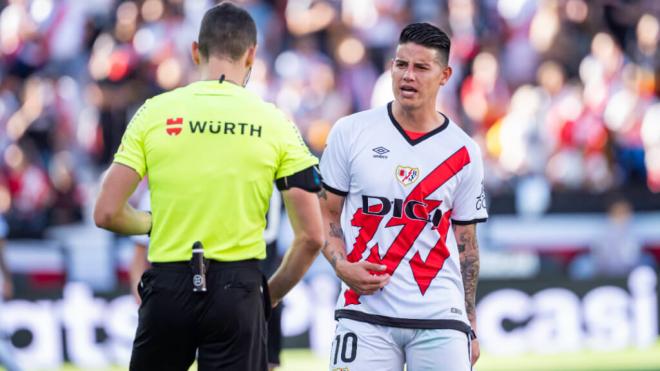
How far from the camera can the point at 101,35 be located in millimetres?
17672

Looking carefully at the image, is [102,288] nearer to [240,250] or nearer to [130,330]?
[130,330]

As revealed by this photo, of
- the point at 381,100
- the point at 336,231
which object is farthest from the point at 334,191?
the point at 381,100

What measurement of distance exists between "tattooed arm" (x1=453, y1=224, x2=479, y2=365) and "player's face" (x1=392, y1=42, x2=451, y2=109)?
0.72 meters

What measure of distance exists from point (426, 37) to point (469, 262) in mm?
1228

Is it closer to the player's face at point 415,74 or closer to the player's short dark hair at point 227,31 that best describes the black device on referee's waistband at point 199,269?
the player's short dark hair at point 227,31

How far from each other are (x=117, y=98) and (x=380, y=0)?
445 centimetres

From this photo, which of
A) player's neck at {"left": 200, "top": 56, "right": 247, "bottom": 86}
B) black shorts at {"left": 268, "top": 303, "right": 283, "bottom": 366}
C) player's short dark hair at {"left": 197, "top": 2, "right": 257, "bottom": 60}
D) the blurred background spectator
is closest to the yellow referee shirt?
player's neck at {"left": 200, "top": 56, "right": 247, "bottom": 86}

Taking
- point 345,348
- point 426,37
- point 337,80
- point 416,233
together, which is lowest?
point 345,348

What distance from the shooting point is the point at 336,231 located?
6.85 meters

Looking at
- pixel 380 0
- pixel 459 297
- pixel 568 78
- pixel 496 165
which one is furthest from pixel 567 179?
pixel 459 297

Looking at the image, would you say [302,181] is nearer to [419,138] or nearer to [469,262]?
[419,138]

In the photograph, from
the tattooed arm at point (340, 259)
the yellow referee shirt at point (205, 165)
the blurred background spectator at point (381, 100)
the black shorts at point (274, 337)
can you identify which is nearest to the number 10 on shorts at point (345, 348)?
the tattooed arm at point (340, 259)

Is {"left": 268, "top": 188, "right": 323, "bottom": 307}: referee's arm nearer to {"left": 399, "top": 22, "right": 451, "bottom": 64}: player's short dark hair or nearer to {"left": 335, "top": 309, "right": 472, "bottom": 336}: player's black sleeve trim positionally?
{"left": 335, "top": 309, "right": 472, "bottom": 336}: player's black sleeve trim

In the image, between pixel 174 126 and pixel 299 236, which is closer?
pixel 174 126
